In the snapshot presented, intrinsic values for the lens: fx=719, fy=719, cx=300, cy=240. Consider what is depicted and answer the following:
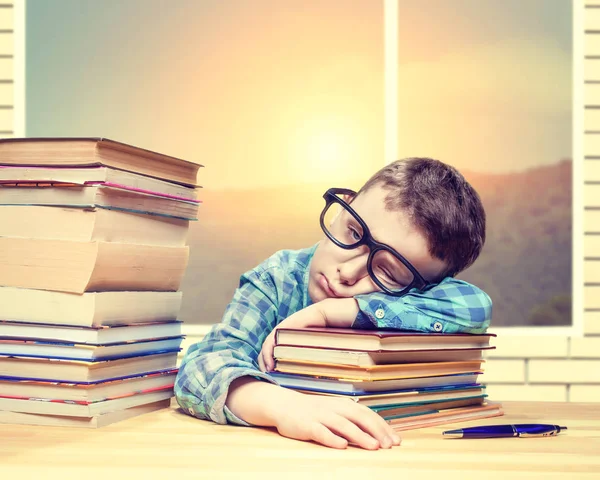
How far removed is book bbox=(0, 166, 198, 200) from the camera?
1.16 meters

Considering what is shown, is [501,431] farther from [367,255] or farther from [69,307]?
[69,307]

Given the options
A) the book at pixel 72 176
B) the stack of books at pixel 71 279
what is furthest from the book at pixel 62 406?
the book at pixel 72 176

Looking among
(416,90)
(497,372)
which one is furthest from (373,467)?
(416,90)

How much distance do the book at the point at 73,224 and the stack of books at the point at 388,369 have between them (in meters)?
0.31

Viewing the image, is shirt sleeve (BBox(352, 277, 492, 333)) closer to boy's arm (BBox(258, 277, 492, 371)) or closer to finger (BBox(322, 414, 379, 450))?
boy's arm (BBox(258, 277, 492, 371))

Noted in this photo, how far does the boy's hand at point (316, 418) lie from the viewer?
0.99 meters

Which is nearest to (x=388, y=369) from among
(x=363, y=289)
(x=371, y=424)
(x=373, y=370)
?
(x=373, y=370)

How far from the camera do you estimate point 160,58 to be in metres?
5.42

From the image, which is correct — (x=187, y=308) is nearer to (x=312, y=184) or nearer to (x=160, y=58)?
(x=312, y=184)

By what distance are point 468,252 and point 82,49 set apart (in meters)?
4.53

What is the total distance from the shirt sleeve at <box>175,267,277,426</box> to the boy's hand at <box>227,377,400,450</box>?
51mm

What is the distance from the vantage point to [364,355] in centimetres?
111

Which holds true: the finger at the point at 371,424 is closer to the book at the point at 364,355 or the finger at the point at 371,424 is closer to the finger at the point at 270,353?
the book at the point at 364,355

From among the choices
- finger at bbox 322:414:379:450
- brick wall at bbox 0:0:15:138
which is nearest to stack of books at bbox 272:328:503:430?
finger at bbox 322:414:379:450
